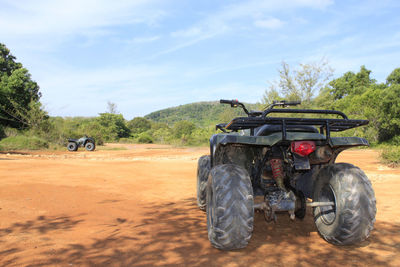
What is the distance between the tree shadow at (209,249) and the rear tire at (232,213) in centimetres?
17

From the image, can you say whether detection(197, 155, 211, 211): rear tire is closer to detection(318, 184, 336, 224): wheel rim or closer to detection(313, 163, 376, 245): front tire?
detection(318, 184, 336, 224): wheel rim

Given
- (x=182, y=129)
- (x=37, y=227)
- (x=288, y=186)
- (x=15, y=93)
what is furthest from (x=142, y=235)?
(x=182, y=129)

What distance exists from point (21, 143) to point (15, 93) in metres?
6.22

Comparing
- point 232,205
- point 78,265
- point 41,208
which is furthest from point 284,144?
point 41,208

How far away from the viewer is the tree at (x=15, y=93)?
23.7 meters

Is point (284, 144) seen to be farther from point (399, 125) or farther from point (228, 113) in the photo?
point (228, 113)

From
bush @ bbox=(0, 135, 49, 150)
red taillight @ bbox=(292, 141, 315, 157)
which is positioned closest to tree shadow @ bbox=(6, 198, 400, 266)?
red taillight @ bbox=(292, 141, 315, 157)

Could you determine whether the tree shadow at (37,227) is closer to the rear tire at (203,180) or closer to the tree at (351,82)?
the rear tire at (203,180)

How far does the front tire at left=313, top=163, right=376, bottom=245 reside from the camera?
9.34 feet

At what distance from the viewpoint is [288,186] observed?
338 centimetres

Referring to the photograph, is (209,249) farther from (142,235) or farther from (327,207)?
(327,207)

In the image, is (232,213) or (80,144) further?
(80,144)

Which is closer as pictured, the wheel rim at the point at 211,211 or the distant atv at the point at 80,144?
the wheel rim at the point at 211,211

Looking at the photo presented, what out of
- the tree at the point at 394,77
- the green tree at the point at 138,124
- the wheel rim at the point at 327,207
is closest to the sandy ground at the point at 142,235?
the wheel rim at the point at 327,207
